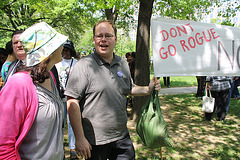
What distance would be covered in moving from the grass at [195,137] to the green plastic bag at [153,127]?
1.49m

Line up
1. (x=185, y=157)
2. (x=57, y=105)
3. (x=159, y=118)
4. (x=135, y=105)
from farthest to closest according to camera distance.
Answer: (x=135, y=105) → (x=185, y=157) → (x=159, y=118) → (x=57, y=105)

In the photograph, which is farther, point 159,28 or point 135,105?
point 135,105

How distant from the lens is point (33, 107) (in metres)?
1.19

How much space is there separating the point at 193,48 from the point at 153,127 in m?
1.23

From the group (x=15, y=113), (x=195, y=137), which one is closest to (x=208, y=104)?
(x=195, y=137)

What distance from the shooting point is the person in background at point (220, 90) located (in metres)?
5.07

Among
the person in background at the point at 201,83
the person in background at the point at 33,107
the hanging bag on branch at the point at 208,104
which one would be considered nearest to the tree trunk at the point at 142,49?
the hanging bag on branch at the point at 208,104

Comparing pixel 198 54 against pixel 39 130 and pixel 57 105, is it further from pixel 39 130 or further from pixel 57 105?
pixel 39 130

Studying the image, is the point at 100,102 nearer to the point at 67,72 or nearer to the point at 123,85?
the point at 123,85

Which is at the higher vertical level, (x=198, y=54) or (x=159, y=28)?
(x=159, y=28)

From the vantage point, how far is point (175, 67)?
2.48 metres

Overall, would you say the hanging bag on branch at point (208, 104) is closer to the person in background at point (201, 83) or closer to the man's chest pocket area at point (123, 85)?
the person in background at point (201, 83)

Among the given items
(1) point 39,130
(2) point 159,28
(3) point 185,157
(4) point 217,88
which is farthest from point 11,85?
(4) point 217,88

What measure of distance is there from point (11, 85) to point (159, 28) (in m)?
1.81
